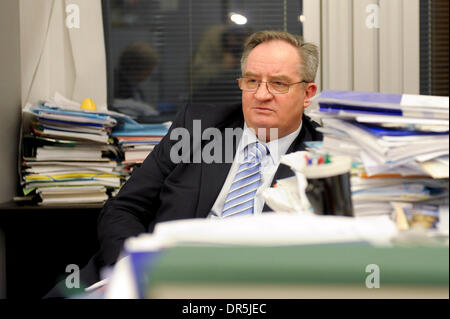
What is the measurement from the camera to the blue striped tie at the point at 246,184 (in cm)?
148

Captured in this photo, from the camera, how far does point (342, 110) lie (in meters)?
0.80

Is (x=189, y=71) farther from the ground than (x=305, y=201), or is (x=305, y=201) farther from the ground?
(x=189, y=71)

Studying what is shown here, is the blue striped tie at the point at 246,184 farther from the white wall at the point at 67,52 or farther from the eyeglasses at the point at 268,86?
the white wall at the point at 67,52

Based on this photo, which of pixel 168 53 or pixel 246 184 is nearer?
pixel 246 184

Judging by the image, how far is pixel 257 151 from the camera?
1.58 m

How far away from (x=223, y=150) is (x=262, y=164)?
0.42 ft

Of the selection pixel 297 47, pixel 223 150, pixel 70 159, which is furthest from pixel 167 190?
pixel 70 159

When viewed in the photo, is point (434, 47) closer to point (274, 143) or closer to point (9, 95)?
point (274, 143)

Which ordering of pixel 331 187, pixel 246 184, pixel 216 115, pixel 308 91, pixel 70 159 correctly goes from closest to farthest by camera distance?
pixel 331 187, pixel 246 184, pixel 216 115, pixel 308 91, pixel 70 159

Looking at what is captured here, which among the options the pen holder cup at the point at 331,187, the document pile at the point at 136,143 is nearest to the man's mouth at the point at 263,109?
the document pile at the point at 136,143

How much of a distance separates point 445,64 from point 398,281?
7.38 ft

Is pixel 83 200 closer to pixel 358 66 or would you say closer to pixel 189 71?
pixel 189 71
